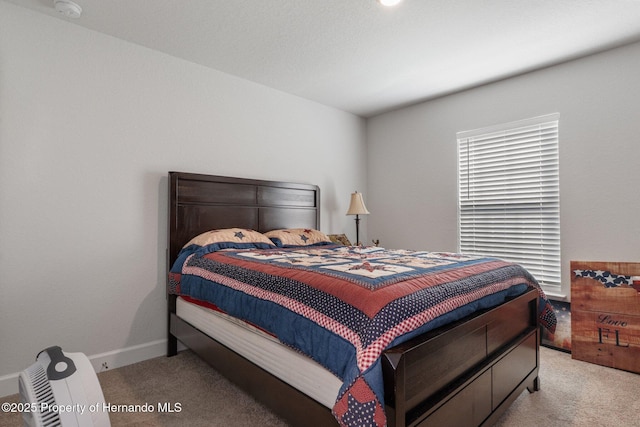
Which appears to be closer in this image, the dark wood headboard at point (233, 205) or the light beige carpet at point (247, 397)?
the light beige carpet at point (247, 397)

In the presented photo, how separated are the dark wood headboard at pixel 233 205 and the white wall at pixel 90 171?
5.6 inches

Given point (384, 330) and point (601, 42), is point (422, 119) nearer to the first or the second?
point (601, 42)

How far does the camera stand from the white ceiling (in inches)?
88.2

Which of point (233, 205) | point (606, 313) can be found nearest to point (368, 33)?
point (233, 205)

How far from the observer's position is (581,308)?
2688 mm

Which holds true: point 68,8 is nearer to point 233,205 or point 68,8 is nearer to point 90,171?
point 90,171

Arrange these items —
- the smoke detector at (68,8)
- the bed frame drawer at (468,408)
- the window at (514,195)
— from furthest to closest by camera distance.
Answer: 1. the window at (514,195)
2. the smoke detector at (68,8)
3. the bed frame drawer at (468,408)

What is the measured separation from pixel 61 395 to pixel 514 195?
3631 mm

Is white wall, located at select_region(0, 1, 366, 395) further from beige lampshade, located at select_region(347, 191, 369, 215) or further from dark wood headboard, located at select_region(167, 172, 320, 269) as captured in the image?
beige lampshade, located at select_region(347, 191, 369, 215)

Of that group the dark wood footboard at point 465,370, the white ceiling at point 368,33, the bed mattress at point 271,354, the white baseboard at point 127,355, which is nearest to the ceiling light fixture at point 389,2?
the white ceiling at point 368,33

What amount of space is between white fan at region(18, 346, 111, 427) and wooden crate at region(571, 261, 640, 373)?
3.19 meters

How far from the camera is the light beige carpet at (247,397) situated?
1820 millimetres

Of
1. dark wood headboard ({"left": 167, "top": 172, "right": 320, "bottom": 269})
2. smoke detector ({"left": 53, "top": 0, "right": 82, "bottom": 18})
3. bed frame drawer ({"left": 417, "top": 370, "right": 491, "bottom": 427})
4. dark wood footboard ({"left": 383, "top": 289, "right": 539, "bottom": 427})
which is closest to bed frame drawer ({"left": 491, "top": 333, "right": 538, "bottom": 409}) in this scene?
dark wood footboard ({"left": 383, "top": 289, "right": 539, "bottom": 427})

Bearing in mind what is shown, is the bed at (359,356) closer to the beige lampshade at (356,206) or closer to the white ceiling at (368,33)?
the white ceiling at (368,33)
